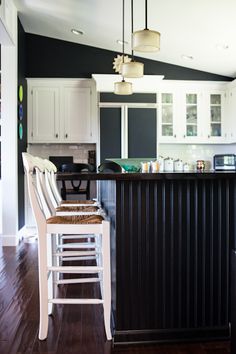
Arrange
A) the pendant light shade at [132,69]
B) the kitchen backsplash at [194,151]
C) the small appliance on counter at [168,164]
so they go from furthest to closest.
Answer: the kitchen backsplash at [194,151]
the small appliance on counter at [168,164]
the pendant light shade at [132,69]

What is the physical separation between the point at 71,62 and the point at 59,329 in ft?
15.4

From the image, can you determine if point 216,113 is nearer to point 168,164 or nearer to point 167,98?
point 167,98

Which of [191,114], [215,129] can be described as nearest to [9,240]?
[191,114]

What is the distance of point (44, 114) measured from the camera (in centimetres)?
567

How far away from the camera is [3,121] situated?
4.69 meters

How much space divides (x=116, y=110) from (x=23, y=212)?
213 centimetres

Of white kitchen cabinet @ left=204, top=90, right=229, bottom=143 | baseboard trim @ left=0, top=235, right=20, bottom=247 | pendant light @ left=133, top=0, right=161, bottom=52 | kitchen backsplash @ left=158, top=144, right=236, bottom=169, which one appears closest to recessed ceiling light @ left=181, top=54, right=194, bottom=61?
white kitchen cabinet @ left=204, top=90, right=229, bottom=143

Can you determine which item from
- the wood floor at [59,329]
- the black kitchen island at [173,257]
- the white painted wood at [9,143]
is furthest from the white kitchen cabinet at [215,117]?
the black kitchen island at [173,257]

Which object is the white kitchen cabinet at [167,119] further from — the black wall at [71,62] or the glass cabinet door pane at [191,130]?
the black wall at [71,62]

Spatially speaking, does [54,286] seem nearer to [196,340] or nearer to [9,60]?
[196,340]

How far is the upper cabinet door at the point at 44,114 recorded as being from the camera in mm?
5648

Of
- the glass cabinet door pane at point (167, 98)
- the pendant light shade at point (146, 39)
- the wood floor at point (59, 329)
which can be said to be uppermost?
the glass cabinet door pane at point (167, 98)

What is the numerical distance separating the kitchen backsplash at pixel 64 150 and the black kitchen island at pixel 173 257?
3983 millimetres

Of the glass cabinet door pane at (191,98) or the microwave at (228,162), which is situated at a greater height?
the glass cabinet door pane at (191,98)
